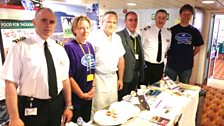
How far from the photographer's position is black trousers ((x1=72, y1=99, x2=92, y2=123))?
187cm

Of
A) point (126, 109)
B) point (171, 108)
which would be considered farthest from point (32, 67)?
point (171, 108)

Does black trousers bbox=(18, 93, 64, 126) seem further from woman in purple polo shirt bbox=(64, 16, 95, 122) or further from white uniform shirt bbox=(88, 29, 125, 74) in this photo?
white uniform shirt bbox=(88, 29, 125, 74)

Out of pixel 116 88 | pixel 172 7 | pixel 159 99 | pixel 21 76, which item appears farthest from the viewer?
pixel 172 7

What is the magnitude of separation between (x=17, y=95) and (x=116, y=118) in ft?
2.44

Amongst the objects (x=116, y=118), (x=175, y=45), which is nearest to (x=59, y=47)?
(x=116, y=118)

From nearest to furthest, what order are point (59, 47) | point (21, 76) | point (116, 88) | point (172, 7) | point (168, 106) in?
point (21, 76) < point (59, 47) < point (168, 106) < point (116, 88) < point (172, 7)

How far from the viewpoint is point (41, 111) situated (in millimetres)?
1475

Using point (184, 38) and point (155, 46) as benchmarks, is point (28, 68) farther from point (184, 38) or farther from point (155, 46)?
point (184, 38)

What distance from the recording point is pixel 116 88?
7.32 feet

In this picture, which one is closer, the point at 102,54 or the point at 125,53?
the point at 102,54

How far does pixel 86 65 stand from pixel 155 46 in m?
1.15

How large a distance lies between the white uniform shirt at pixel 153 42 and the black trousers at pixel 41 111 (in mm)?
1481

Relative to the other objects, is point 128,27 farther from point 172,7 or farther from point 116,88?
point 172,7

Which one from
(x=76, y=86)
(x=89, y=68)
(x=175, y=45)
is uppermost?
(x=175, y=45)
